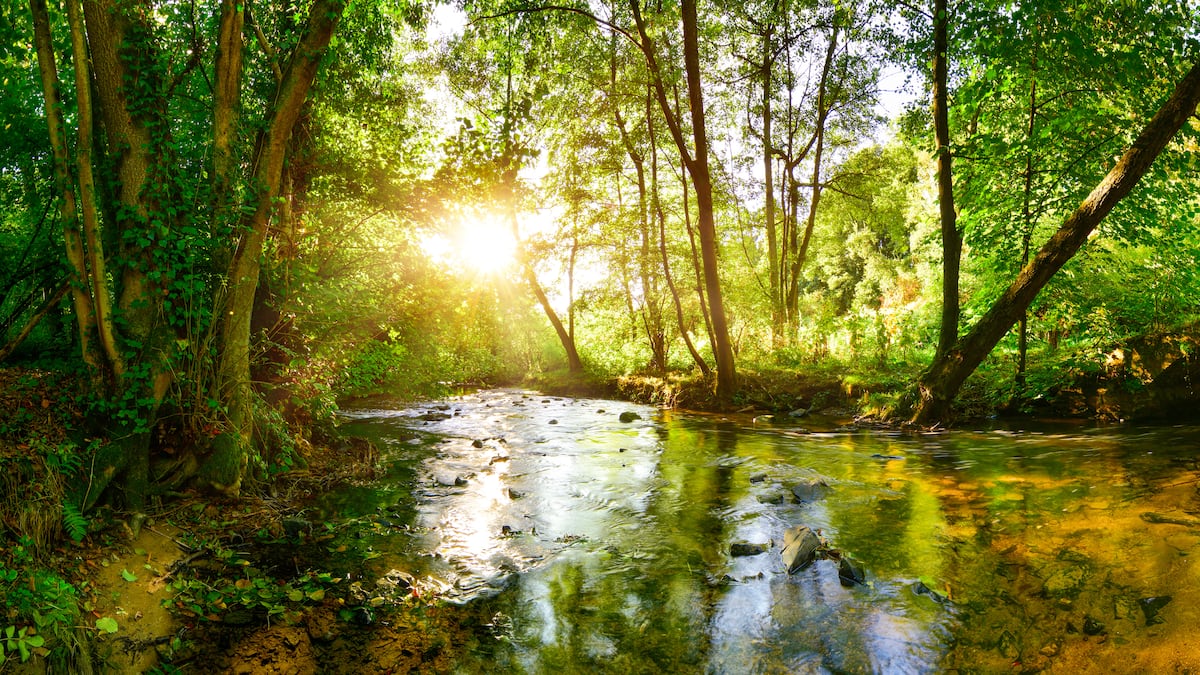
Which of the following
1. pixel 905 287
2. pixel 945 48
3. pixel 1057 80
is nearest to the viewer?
pixel 1057 80

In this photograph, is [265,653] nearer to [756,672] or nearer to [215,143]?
[756,672]

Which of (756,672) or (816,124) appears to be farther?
(816,124)

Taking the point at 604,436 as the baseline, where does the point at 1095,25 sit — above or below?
above

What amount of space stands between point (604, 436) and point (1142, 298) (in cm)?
946

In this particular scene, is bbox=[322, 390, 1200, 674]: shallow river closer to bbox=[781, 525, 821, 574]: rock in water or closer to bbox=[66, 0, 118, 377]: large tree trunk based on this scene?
bbox=[781, 525, 821, 574]: rock in water

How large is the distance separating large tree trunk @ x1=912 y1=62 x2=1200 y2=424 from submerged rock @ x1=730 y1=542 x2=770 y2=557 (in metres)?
6.72

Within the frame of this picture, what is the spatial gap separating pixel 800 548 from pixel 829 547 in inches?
18.7

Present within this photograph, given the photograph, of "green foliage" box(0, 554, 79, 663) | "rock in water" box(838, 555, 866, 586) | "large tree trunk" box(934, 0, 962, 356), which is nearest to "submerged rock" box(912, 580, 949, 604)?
"rock in water" box(838, 555, 866, 586)

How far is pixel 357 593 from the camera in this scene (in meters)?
4.09

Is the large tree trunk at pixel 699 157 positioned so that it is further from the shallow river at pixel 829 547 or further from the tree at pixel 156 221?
the tree at pixel 156 221

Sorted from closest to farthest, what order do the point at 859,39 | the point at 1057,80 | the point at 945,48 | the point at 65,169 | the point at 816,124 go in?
the point at 65,169
the point at 1057,80
the point at 945,48
the point at 859,39
the point at 816,124

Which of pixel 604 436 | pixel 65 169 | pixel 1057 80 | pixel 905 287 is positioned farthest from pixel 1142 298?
pixel 905 287

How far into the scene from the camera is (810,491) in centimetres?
652

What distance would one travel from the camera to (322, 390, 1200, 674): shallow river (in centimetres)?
329
